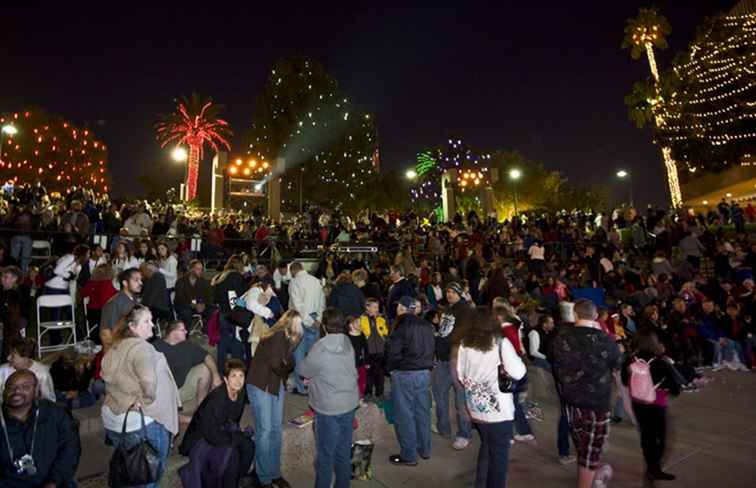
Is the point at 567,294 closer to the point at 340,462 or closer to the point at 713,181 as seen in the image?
the point at 340,462

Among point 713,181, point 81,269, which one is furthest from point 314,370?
point 713,181

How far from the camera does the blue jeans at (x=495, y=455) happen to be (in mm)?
4233

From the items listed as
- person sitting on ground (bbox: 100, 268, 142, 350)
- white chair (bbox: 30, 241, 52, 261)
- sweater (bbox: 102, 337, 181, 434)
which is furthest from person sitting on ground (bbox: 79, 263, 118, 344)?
white chair (bbox: 30, 241, 52, 261)

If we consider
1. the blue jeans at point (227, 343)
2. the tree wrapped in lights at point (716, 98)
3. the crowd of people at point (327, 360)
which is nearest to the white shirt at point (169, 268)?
the crowd of people at point (327, 360)

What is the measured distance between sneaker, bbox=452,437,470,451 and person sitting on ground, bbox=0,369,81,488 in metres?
4.17

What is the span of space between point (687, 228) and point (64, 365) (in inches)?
748

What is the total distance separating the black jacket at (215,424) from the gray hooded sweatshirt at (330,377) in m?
0.73

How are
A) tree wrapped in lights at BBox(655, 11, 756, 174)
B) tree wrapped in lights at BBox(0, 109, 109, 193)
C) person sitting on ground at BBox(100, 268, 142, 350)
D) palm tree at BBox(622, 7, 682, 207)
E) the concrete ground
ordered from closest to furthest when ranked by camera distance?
the concrete ground < person sitting on ground at BBox(100, 268, 142, 350) < tree wrapped in lights at BBox(655, 11, 756, 174) < palm tree at BBox(622, 7, 682, 207) < tree wrapped in lights at BBox(0, 109, 109, 193)

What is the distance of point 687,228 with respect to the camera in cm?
1775

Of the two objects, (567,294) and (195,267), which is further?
(567,294)

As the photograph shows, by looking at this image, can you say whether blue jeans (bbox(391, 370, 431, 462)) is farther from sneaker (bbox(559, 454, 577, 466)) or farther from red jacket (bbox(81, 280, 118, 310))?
red jacket (bbox(81, 280, 118, 310))

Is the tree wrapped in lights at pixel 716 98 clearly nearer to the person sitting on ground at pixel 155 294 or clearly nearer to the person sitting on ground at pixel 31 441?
the person sitting on ground at pixel 155 294

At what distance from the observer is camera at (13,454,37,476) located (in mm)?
3371

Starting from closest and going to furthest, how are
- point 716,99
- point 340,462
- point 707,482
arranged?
1. point 340,462
2. point 707,482
3. point 716,99
